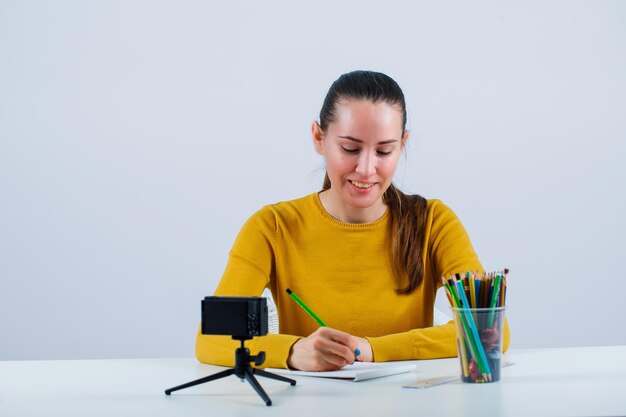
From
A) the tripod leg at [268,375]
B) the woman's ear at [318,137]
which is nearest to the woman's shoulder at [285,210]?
the woman's ear at [318,137]

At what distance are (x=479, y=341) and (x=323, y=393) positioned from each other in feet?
0.86

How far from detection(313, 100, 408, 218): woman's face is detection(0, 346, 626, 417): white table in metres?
0.43

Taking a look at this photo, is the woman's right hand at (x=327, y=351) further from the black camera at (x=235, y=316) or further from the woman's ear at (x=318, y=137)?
the woman's ear at (x=318, y=137)

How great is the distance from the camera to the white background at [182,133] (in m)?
3.61

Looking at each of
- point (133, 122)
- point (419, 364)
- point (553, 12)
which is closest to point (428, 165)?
point (553, 12)

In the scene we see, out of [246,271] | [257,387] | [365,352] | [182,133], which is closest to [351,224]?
[246,271]

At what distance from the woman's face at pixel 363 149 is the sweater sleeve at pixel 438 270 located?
7.7 inches

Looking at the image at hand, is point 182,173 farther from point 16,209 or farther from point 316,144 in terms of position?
point 316,144

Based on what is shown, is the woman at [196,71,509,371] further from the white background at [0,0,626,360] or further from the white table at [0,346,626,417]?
the white background at [0,0,626,360]

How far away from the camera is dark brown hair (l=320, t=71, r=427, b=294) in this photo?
183cm

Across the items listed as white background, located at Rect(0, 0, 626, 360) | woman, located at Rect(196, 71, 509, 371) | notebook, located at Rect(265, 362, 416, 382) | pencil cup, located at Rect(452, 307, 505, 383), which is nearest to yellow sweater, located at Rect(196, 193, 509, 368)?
woman, located at Rect(196, 71, 509, 371)

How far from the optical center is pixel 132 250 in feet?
11.9

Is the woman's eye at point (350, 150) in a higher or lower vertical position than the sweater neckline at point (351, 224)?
higher

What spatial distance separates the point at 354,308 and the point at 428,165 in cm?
193
